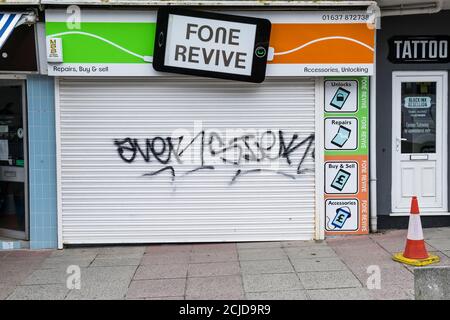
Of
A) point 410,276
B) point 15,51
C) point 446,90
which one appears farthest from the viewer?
point 446,90

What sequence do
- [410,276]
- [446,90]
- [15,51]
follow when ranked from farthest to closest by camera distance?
1. [446,90]
2. [15,51]
3. [410,276]

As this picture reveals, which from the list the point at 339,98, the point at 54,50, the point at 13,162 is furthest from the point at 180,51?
the point at 13,162

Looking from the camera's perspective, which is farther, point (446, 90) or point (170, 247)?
point (446, 90)

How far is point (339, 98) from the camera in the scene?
25.3ft

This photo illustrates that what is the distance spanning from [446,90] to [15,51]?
21.9 feet

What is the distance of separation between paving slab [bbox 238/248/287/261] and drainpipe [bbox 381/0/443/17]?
3.87 metres

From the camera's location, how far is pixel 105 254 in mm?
7348

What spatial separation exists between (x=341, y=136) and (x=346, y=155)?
30 cm

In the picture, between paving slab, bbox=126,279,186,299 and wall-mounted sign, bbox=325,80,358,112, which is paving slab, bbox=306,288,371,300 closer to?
paving slab, bbox=126,279,186,299

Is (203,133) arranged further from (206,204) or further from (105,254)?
(105,254)

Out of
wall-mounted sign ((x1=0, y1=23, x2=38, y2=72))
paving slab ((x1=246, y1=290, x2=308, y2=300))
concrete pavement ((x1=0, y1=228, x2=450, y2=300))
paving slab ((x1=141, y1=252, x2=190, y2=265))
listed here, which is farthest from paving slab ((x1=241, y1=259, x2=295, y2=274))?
wall-mounted sign ((x1=0, y1=23, x2=38, y2=72))

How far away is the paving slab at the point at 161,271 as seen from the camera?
6.25m

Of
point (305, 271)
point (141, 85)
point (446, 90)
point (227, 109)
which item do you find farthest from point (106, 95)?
point (446, 90)

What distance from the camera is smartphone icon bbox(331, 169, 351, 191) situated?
775cm
